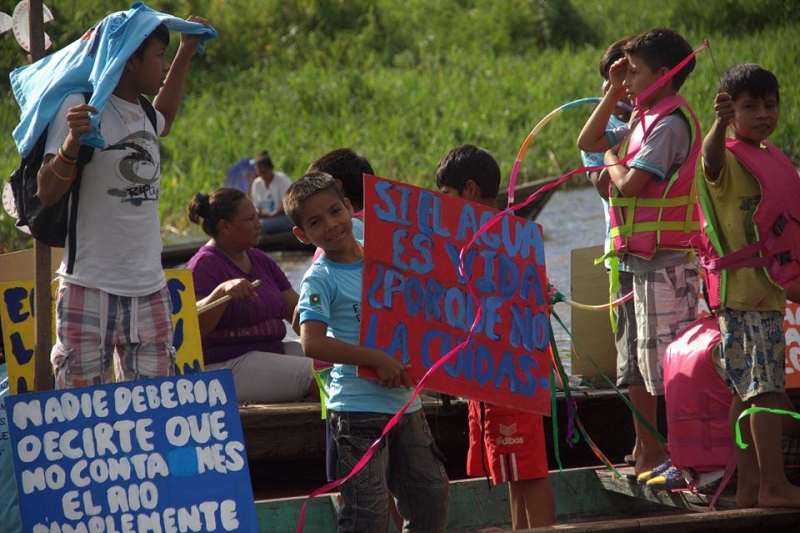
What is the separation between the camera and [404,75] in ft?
69.9

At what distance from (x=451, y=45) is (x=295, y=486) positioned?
19.4m

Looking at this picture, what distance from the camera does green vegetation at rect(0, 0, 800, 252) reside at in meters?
17.9

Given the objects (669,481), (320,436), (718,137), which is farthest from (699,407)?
(320,436)

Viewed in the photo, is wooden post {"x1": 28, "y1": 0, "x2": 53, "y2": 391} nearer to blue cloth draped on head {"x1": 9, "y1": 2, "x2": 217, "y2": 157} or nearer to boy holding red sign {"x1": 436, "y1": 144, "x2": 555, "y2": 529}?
blue cloth draped on head {"x1": 9, "y1": 2, "x2": 217, "y2": 157}

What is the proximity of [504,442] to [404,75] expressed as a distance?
17.5 metres

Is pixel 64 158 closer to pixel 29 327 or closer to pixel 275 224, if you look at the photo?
pixel 29 327

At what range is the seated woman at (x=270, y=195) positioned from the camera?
1439cm

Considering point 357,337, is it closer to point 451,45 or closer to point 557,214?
point 557,214

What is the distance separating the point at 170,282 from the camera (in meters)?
4.96

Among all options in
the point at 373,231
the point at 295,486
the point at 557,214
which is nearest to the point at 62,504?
the point at 373,231

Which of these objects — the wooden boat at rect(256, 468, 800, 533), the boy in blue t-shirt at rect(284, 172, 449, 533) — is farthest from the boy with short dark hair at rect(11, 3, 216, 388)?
the wooden boat at rect(256, 468, 800, 533)

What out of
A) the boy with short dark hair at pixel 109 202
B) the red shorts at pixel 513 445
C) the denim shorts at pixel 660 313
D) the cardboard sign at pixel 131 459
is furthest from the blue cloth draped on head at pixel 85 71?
the denim shorts at pixel 660 313

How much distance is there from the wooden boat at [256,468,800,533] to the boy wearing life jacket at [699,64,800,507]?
15 cm

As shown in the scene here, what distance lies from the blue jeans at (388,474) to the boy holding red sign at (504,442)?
0.48 metres
